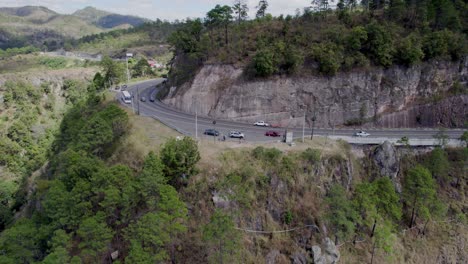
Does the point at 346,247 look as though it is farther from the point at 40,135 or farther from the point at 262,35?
the point at 40,135

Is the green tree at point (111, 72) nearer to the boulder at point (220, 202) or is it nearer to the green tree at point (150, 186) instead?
the green tree at point (150, 186)

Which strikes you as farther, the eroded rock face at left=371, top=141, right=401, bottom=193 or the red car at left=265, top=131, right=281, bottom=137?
the red car at left=265, top=131, right=281, bottom=137

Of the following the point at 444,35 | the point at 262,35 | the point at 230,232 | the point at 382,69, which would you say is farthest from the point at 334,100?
the point at 230,232

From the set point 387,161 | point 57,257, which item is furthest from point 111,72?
point 387,161

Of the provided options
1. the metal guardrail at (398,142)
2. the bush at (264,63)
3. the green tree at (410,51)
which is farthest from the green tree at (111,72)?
the green tree at (410,51)

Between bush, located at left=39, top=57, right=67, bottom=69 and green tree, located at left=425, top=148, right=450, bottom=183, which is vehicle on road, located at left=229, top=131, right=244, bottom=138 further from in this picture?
bush, located at left=39, top=57, right=67, bottom=69

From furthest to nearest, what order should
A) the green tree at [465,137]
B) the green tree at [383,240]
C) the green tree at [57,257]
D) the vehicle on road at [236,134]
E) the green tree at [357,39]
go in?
the green tree at [357,39], the vehicle on road at [236,134], the green tree at [465,137], the green tree at [383,240], the green tree at [57,257]

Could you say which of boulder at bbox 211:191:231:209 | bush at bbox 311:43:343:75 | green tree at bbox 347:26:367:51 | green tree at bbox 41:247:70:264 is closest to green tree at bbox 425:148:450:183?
bush at bbox 311:43:343:75
